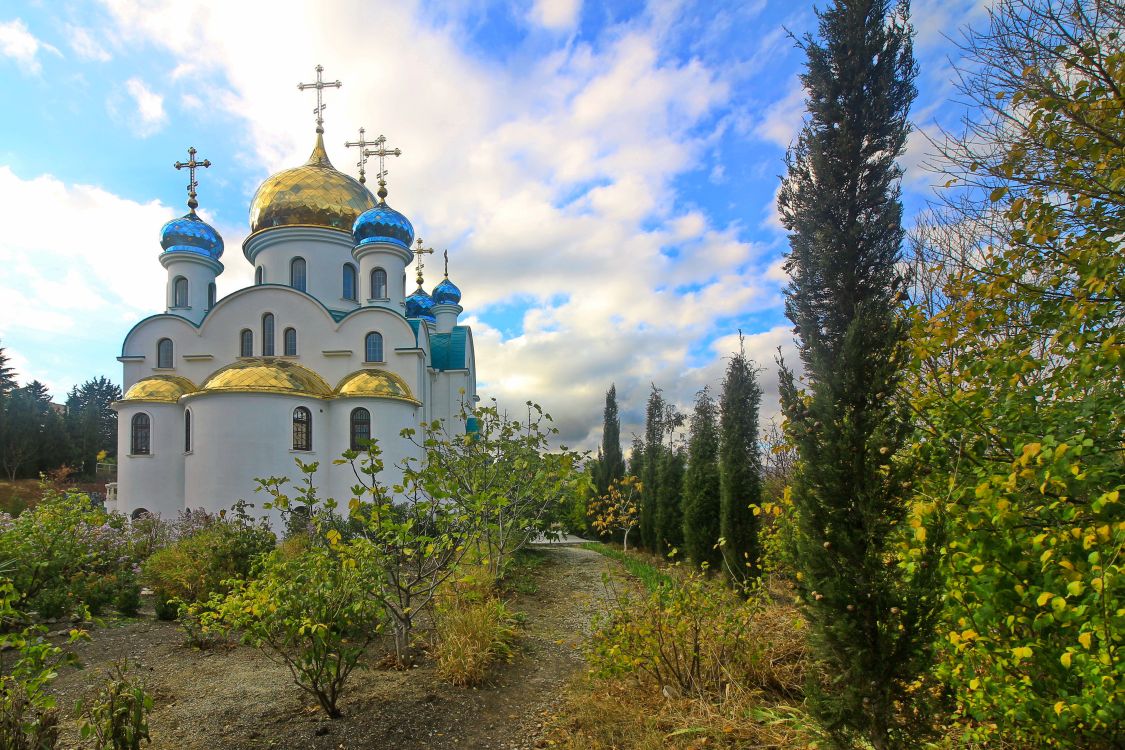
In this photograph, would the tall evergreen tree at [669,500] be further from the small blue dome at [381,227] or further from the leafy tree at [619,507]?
the small blue dome at [381,227]

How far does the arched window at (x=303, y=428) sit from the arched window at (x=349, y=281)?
21.3ft

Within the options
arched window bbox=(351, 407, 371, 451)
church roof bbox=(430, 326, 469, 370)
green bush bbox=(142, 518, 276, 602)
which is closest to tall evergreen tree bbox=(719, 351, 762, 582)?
green bush bbox=(142, 518, 276, 602)

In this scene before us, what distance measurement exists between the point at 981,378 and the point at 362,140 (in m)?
26.5

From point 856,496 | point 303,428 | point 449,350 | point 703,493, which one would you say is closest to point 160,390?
point 303,428

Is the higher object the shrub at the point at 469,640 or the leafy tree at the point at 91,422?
the leafy tree at the point at 91,422

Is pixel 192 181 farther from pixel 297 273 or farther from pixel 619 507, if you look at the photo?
pixel 619 507

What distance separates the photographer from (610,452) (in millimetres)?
26734

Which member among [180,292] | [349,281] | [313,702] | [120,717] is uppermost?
[349,281]

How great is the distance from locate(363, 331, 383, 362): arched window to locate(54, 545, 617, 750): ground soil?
13.9 meters

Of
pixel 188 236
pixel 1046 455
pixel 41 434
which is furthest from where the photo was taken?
pixel 41 434

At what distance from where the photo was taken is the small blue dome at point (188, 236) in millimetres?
22266

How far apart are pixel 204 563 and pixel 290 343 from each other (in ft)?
44.5

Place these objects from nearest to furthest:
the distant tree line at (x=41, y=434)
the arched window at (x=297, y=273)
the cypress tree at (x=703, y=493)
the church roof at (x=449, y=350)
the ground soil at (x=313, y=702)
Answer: the ground soil at (x=313, y=702)
the cypress tree at (x=703, y=493)
the arched window at (x=297, y=273)
the church roof at (x=449, y=350)
the distant tree line at (x=41, y=434)

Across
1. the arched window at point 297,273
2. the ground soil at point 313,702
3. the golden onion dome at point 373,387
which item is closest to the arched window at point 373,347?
the golden onion dome at point 373,387
